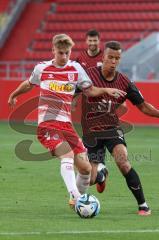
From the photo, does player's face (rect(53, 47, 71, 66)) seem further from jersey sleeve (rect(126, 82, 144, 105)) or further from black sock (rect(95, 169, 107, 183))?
black sock (rect(95, 169, 107, 183))

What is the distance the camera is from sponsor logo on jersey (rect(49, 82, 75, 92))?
9.30 meters

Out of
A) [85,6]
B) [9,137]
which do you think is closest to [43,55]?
[85,6]

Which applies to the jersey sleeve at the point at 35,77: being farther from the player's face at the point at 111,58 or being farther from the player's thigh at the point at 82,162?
the player's thigh at the point at 82,162

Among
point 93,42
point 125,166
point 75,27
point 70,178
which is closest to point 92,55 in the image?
point 93,42

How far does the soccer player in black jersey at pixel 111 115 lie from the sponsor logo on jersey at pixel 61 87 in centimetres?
35

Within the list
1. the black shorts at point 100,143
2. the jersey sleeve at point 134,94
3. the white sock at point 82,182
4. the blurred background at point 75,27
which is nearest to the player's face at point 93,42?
the black shorts at point 100,143

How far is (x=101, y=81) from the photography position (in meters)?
9.61

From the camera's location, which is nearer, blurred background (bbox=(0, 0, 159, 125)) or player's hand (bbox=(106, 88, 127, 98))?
player's hand (bbox=(106, 88, 127, 98))

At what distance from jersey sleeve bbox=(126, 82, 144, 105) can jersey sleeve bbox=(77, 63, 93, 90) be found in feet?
1.49

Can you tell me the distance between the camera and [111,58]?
9336 millimetres

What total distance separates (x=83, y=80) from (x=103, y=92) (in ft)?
1.13

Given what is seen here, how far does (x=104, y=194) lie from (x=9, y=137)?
919 cm

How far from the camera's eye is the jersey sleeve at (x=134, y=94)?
9.59m

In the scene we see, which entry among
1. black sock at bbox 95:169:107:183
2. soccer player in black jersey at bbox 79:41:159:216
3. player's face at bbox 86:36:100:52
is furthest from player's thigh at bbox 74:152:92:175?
player's face at bbox 86:36:100:52
